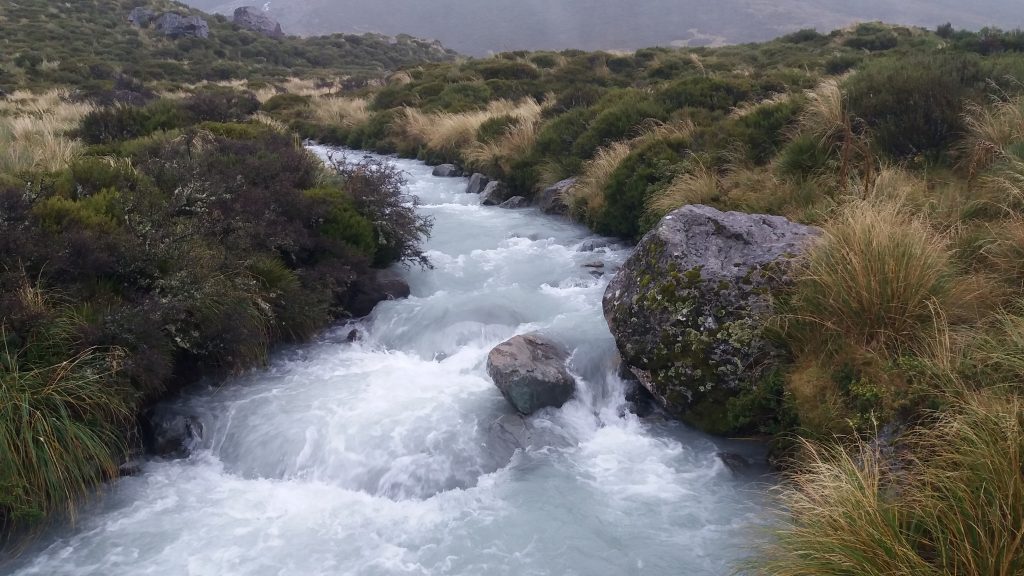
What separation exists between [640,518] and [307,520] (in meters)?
2.65

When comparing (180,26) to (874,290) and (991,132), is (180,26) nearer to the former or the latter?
(991,132)

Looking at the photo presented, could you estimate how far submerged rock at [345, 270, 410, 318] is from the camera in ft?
29.0

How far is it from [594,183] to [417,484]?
761cm

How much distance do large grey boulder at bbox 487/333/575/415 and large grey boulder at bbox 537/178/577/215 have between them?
6288 mm

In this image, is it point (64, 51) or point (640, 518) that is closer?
point (640, 518)

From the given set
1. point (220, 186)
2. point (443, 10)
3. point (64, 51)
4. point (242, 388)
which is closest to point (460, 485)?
point (242, 388)

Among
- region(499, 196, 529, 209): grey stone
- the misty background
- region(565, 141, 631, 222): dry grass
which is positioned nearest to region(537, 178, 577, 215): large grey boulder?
region(565, 141, 631, 222): dry grass

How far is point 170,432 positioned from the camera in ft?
20.3

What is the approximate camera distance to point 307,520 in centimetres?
520

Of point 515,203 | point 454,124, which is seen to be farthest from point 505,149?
point 454,124

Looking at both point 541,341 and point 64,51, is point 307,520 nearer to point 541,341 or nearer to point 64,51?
point 541,341

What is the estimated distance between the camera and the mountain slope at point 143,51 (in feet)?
98.0

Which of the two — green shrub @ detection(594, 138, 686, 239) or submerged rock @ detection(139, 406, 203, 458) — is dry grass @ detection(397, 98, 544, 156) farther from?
submerged rock @ detection(139, 406, 203, 458)

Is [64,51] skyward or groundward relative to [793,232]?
skyward
